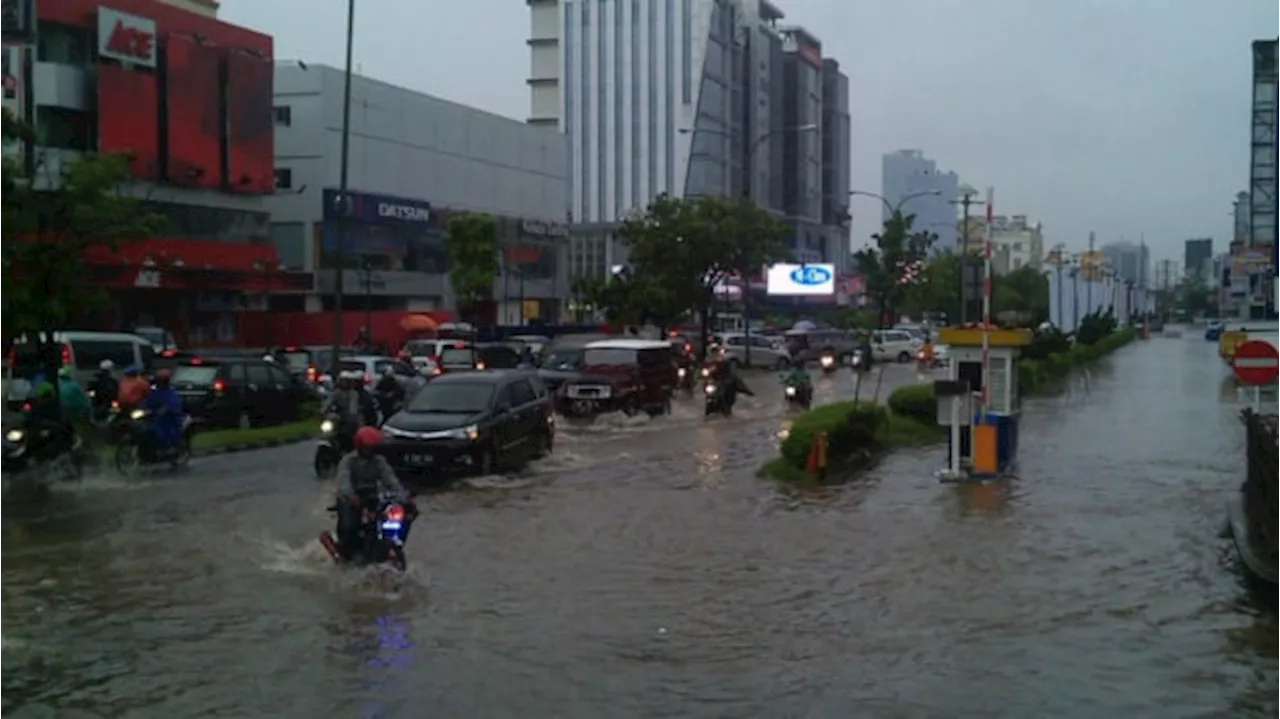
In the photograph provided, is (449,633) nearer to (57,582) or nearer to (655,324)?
(57,582)

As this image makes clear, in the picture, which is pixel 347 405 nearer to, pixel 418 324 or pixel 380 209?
pixel 418 324

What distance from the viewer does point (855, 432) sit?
76.8 ft

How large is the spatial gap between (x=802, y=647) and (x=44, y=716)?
5144mm

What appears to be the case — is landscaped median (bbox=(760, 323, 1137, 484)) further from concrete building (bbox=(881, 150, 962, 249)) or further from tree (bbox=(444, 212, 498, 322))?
concrete building (bbox=(881, 150, 962, 249))

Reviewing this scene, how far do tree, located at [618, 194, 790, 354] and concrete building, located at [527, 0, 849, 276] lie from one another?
40496 mm

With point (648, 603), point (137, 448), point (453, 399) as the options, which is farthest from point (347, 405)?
point (648, 603)

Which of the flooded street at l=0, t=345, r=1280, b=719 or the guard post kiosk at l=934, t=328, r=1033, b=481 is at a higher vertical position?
the guard post kiosk at l=934, t=328, r=1033, b=481

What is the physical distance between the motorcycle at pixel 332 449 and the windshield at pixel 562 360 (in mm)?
13532

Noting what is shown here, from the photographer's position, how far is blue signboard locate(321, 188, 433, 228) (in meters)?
62.3

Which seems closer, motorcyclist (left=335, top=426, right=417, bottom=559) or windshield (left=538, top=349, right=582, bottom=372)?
motorcyclist (left=335, top=426, right=417, bottom=559)

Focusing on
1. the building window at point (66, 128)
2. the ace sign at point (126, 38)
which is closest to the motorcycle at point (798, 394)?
the building window at point (66, 128)

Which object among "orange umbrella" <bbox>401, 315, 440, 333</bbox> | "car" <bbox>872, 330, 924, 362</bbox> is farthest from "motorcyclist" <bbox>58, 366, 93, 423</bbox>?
"car" <bbox>872, 330, 924, 362</bbox>

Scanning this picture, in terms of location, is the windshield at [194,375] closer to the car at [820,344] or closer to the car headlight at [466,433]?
the car headlight at [466,433]

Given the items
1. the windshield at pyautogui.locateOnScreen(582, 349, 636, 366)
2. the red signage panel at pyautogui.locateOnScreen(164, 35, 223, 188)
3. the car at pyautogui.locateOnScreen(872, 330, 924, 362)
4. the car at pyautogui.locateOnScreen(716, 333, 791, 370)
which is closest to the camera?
the windshield at pyautogui.locateOnScreen(582, 349, 636, 366)
